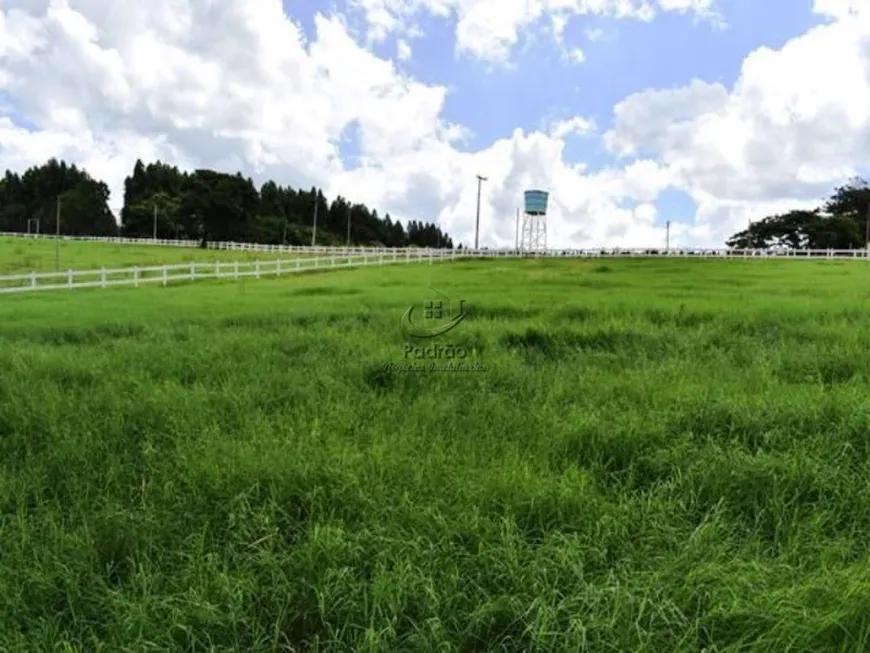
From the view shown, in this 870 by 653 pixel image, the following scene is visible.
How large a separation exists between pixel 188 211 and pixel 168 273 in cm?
4089

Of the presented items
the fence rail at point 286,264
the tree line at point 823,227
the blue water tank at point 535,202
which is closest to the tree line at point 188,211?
the fence rail at point 286,264

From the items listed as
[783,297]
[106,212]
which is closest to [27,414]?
[783,297]

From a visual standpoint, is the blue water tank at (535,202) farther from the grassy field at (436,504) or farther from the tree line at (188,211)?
the grassy field at (436,504)

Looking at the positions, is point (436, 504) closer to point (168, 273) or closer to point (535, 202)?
point (168, 273)

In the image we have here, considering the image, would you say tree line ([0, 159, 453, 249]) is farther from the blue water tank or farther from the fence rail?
the blue water tank

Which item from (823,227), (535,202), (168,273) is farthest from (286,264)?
(823,227)

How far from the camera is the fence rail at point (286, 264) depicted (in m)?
20.1

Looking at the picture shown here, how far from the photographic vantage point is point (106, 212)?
85.8 meters

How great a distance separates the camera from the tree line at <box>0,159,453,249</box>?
200 ft

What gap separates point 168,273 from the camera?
24609mm

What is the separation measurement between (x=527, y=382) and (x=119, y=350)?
5.40 meters

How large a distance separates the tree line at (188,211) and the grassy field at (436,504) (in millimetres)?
57858

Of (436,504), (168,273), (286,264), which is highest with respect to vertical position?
(286,264)

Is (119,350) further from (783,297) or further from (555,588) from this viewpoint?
(783,297)
